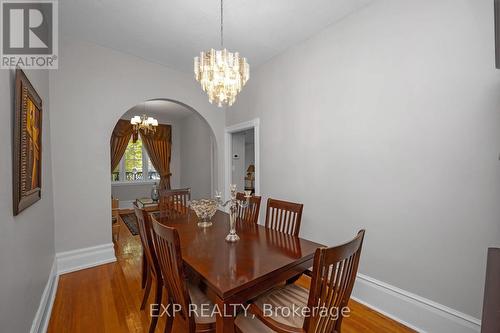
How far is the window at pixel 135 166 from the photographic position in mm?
6259

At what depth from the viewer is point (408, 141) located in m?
1.76

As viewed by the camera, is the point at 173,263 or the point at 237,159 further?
the point at 237,159

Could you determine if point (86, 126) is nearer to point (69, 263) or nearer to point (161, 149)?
point (69, 263)

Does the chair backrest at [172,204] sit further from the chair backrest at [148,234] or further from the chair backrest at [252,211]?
the chair backrest at [148,234]

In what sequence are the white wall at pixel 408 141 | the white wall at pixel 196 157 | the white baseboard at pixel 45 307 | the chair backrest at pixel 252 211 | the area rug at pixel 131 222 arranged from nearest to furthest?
the white wall at pixel 408 141, the white baseboard at pixel 45 307, the chair backrest at pixel 252 211, the area rug at pixel 131 222, the white wall at pixel 196 157

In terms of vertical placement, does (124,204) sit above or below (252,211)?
below

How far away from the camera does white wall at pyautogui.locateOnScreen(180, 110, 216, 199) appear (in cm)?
533

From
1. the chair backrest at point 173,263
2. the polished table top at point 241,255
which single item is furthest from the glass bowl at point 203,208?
the chair backrest at point 173,263

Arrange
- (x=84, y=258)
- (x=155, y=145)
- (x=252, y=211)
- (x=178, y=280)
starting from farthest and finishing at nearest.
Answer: (x=155, y=145) < (x=84, y=258) < (x=252, y=211) < (x=178, y=280)

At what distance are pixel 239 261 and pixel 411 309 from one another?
153cm

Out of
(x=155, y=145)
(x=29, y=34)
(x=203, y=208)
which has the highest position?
(x=29, y=34)

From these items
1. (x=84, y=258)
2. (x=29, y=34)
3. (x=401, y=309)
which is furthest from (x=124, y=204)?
(x=401, y=309)

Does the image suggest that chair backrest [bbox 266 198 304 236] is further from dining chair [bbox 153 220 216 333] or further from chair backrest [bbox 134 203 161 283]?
chair backrest [bbox 134 203 161 283]

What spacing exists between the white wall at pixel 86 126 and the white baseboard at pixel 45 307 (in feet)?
1.82
